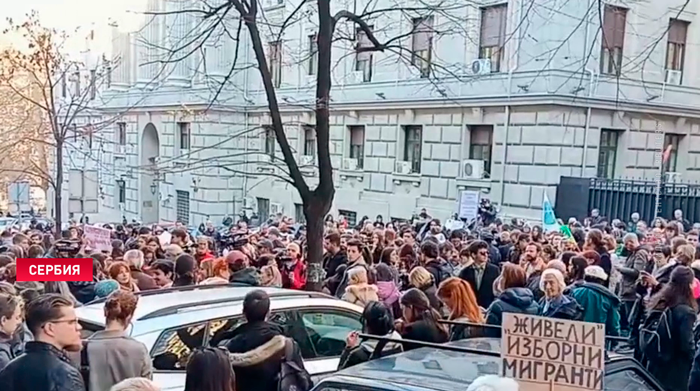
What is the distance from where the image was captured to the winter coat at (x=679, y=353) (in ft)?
17.7

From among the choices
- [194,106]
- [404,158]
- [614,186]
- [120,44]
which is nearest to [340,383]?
[614,186]

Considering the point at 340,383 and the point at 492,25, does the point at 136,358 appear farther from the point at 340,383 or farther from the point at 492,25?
the point at 492,25

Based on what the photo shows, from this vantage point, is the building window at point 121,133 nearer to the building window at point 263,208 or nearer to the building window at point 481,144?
the building window at point 263,208

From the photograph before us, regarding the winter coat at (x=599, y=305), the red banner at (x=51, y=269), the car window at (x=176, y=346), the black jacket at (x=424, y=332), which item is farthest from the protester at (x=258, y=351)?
the winter coat at (x=599, y=305)

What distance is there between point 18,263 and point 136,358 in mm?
2837

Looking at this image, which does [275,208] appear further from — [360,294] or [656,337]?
[656,337]

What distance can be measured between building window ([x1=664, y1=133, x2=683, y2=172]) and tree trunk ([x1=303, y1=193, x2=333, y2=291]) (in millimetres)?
19214

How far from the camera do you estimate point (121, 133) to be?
41.0 meters

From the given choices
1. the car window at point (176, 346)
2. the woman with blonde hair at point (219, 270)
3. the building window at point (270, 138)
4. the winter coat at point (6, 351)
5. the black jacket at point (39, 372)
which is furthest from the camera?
the building window at point (270, 138)

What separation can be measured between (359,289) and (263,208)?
26.5 m

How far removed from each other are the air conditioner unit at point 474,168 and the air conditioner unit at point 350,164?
595 cm

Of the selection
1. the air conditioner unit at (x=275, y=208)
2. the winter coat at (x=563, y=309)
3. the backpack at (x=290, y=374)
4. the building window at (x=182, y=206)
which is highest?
the winter coat at (x=563, y=309)

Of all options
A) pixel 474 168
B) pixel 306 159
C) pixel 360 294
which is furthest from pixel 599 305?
pixel 306 159

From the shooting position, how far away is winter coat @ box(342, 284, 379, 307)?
6.63 meters
